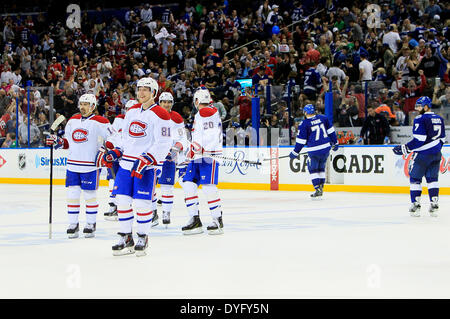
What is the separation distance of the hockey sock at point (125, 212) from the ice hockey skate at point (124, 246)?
56mm

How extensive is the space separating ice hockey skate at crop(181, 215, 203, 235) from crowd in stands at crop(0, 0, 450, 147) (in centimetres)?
680

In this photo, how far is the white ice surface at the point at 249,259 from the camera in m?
4.92

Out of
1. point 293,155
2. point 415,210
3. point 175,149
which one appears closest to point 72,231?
point 175,149

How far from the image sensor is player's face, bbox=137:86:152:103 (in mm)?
6598

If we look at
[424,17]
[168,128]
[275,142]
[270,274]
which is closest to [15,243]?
[168,128]

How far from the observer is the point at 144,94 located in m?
6.60

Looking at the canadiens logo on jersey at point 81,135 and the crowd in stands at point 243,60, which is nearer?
the canadiens logo on jersey at point 81,135

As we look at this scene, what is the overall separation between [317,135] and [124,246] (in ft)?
23.5

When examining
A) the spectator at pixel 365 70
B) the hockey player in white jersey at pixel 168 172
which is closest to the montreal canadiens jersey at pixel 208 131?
the hockey player in white jersey at pixel 168 172

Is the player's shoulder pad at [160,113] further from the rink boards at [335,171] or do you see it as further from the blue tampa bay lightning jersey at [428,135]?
the rink boards at [335,171]

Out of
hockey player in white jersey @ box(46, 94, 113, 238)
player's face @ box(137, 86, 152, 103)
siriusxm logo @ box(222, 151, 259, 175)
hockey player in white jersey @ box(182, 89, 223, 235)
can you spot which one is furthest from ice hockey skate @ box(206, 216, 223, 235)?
siriusxm logo @ box(222, 151, 259, 175)

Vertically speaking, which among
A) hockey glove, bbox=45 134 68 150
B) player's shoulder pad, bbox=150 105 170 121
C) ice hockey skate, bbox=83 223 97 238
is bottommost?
ice hockey skate, bbox=83 223 97 238

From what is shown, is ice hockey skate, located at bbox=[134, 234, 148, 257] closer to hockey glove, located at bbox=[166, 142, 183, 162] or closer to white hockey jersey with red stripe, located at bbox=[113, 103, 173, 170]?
white hockey jersey with red stripe, located at bbox=[113, 103, 173, 170]

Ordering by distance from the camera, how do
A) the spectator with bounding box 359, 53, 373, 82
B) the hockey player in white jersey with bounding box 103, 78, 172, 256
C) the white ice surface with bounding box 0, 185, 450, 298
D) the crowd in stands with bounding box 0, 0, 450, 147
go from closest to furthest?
the white ice surface with bounding box 0, 185, 450, 298 → the hockey player in white jersey with bounding box 103, 78, 172, 256 → the crowd in stands with bounding box 0, 0, 450, 147 → the spectator with bounding box 359, 53, 373, 82
